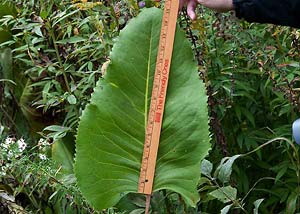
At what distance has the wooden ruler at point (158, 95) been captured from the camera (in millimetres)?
2311

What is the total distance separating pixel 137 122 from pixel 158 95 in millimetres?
110

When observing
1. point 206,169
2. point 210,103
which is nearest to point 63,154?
point 210,103

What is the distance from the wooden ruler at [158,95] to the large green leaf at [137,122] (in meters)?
0.02

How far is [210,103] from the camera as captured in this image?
2.69 m

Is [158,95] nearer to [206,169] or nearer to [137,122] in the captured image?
[137,122]

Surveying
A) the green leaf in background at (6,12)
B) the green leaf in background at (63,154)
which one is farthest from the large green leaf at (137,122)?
the green leaf in background at (6,12)

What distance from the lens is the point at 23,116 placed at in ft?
12.1

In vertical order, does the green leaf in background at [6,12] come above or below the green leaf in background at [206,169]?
above

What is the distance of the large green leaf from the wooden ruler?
0.02 metres

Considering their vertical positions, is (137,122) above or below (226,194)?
above

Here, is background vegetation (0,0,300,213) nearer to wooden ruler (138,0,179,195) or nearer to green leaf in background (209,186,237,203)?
green leaf in background (209,186,237,203)

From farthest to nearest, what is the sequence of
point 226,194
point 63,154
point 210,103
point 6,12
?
point 6,12 < point 63,154 < point 210,103 < point 226,194

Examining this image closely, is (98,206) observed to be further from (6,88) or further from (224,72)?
(6,88)

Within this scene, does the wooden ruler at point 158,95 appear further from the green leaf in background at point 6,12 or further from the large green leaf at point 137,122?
the green leaf in background at point 6,12
